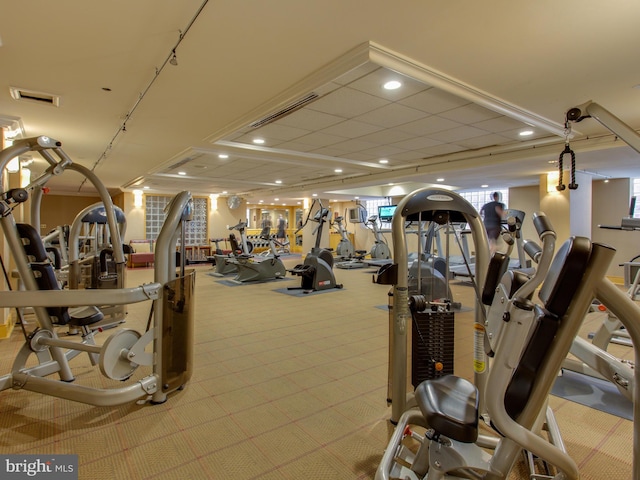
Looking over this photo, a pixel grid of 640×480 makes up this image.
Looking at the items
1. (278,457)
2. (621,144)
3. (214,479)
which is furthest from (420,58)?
(621,144)

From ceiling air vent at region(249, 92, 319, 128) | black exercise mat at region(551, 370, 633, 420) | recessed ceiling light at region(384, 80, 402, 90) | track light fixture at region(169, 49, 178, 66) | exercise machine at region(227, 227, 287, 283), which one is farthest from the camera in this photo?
exercise machine at region(227, 227, 287, 283)

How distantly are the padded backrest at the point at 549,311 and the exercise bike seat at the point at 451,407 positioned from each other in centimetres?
22

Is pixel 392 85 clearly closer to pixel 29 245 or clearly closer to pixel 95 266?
pixel 29 245

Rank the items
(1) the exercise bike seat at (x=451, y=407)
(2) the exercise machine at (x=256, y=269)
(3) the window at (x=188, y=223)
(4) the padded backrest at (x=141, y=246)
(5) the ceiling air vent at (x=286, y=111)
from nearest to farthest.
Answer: (1) the exercise bike seat at (x=451, y=407)
(5) the ceiling air vent at (x=286, y=111)
(2) the exercise machine at (x=256, y=269)
(4) the padded backrest at (x=141, y=246)
(3) the window at (x=188, y=223)

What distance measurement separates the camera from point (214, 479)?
69.1 inches

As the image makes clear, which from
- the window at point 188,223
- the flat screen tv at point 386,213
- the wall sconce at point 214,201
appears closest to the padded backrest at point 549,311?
the flat screen tv at point 386,213

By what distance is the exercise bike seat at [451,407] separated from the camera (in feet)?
4.25

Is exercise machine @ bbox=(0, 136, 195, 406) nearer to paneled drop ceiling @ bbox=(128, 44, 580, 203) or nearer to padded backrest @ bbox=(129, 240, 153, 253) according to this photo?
paneled drop ceiling @ bbox=(128, 44, 580, 203)

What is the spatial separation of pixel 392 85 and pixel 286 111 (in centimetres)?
134

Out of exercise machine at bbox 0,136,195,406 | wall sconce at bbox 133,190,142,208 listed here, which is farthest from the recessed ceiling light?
wall sconce at bbox 133,190,142,208

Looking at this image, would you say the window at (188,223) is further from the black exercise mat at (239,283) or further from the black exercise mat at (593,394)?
the black exercise mat at (593,394)

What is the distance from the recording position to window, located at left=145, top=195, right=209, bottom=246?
12.9 meters

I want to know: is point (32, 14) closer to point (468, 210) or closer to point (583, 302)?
point (468, 210)

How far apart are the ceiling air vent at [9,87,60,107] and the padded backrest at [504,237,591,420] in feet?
15.5
